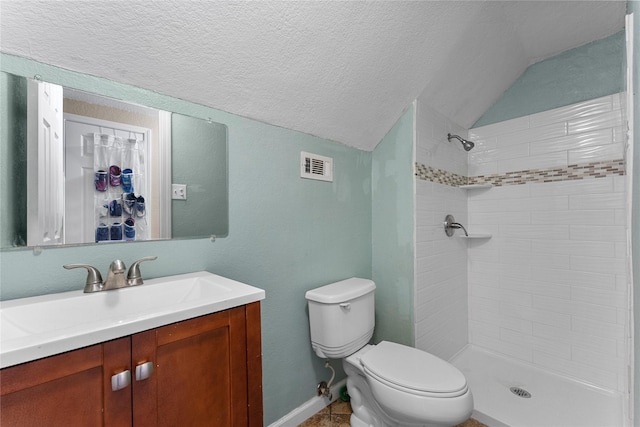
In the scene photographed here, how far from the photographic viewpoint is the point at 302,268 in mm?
1533

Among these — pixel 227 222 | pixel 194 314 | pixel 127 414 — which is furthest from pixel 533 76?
pixel 127 414

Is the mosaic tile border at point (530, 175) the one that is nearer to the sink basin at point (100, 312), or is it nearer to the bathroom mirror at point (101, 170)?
the bathroom mirror at point (101, 170)

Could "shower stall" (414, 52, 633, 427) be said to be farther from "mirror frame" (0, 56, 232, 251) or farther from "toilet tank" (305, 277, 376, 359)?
"mirror frame" (0, 56, 232, 251)

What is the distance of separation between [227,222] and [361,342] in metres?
0.98

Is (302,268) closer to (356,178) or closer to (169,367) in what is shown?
(356,178)

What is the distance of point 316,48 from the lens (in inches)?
47.7

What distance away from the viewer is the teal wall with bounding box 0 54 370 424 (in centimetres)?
87

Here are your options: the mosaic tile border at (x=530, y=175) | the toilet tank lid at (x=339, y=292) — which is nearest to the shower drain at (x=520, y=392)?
the toilet tank lid at (x=339, y=292)

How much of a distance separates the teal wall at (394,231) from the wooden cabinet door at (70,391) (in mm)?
1493

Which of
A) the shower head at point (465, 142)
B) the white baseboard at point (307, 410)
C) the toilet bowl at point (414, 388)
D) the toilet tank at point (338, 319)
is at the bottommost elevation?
the white baseboard at point (307, 410)

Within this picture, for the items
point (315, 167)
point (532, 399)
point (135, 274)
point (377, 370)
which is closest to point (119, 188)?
point (135, 274)

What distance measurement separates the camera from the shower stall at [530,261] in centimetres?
168

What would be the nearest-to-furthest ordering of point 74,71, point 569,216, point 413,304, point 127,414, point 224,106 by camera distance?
point 127,414 → point 74,71 → point 224,106 → point 413,304 → point 569,216

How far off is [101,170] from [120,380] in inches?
27.4
